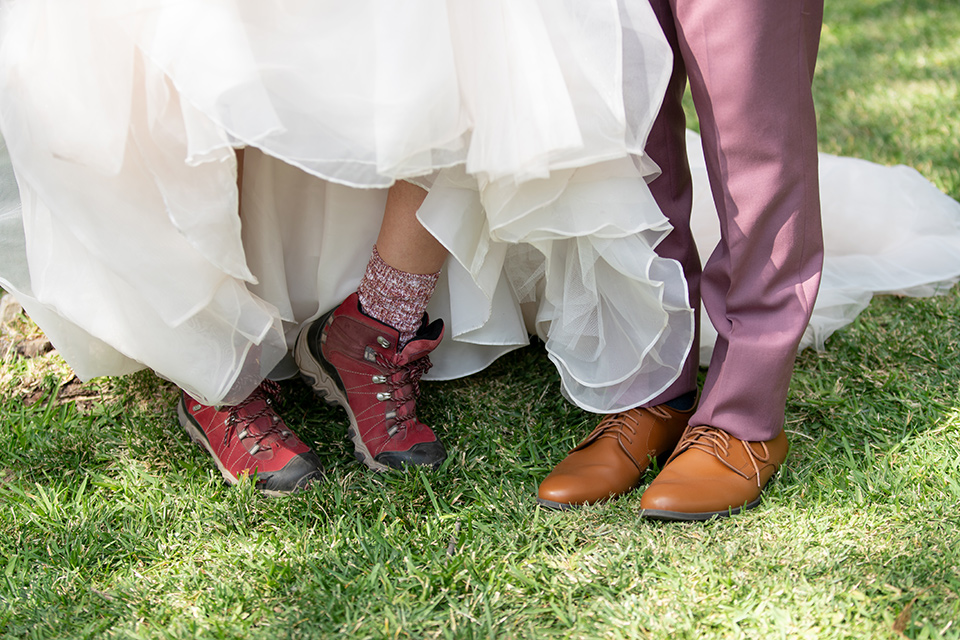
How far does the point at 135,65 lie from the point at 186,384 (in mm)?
474

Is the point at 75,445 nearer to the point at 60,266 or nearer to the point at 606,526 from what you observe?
the point at 60,266

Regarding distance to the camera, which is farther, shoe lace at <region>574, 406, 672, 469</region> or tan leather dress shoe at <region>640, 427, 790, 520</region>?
shoe lace at <region>574, 406, 672, 469</region>

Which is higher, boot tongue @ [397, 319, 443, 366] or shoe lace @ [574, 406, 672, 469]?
boot tongue @ [397, 319, 443, 366]

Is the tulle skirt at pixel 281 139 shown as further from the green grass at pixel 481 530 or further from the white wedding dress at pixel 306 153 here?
the green grass at pixel 481 530

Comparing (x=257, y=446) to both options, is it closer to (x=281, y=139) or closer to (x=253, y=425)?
(x=253, y=425)

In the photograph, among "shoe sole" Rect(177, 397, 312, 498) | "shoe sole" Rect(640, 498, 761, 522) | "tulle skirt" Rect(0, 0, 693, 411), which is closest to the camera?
"tulle skirt" Rect(0, 0, 693, 411)

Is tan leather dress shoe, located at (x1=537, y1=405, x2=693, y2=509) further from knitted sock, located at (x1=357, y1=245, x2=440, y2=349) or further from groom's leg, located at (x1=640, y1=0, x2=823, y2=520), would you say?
knitted sock, located at (x1=357, y1=245, x2=440, y2=349)

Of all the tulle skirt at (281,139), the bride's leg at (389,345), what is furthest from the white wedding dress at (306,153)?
the bride's leg at (389,345)

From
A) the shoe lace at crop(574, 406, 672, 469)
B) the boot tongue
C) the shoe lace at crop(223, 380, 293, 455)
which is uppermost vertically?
the boot tongue

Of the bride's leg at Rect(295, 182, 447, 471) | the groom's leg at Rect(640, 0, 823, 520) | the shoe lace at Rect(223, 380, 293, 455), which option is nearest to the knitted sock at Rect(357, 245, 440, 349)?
the bride's leg at Rect(295, 182, 447, 471)

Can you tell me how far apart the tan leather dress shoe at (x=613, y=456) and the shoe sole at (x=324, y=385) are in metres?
0.33

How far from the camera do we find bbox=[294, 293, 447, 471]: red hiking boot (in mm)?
1397

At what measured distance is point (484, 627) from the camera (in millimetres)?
1032

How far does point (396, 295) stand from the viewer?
1407mm
